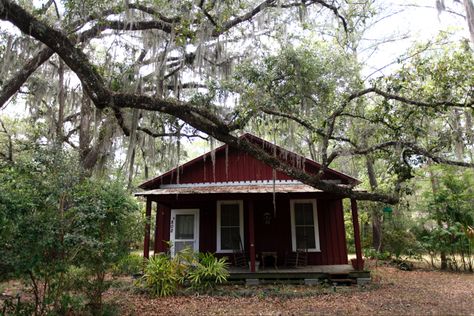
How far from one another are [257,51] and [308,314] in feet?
25.0

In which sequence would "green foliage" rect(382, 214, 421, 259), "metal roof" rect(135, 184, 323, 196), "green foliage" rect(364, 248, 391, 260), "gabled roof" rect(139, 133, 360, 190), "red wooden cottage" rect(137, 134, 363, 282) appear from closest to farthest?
"metal roof" rect(135, 184, 323, 196), "gabled roof" rect(139, 133, 360, 190), "red wooden cottage" rect(137, 134, 363, 282), "green foliage" rect(382, 214, 421, 259), "green foliage" rect(364, 248, 391, 260)

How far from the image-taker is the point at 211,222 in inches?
452

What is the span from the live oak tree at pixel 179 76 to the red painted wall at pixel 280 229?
2.61 metres

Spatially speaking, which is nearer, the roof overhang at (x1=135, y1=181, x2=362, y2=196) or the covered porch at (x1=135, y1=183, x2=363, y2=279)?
the roof overhang at (x1=135, y1=181, x2=362, y2=196)

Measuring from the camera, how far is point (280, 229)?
1136 cm

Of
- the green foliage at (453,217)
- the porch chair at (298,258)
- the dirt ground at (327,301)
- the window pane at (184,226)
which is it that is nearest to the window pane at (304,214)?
the porch chair at (298,258)

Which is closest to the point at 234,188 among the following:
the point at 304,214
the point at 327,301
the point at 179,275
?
the point at 304,214

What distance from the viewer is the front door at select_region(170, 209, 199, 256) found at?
37.0 ft

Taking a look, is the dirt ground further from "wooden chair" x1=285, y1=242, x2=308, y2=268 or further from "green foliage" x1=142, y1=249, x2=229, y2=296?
"wooden chair" x1=285, y1=242, x2=308, y2=268

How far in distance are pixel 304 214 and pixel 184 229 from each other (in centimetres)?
421

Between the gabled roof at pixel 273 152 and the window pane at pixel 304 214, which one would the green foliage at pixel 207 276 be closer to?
the gabled roof at pixel 273 152

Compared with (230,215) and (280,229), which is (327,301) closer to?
(280,229)

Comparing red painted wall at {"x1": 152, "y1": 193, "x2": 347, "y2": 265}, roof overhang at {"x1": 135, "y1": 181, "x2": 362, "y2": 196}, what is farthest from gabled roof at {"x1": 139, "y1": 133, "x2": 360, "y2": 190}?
red painted wall at {"x1": 152, "y1": 193, "x2": 347, "y2": 265}

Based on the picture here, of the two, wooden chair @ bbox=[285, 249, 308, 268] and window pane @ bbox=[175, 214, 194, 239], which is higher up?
window pane @ bbox=[175, 214, 194, 239]
